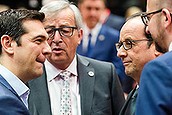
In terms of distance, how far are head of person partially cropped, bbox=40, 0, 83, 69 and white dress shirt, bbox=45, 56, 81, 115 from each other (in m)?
0.05

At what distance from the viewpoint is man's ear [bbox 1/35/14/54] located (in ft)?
11.6

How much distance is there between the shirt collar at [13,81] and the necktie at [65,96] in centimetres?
72

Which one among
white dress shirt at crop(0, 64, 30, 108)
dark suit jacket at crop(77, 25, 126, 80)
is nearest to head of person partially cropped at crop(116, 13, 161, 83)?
white dress shirt at crop(0, 64, 30, 108)

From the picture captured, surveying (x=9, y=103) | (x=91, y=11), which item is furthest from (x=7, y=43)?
(x=91, y=11)

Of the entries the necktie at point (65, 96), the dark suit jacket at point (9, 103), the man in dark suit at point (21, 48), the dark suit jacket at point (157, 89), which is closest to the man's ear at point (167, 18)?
the dark suit jacket at point (157, 89)

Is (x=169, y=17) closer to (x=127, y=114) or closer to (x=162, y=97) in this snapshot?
(x=162, y=97)

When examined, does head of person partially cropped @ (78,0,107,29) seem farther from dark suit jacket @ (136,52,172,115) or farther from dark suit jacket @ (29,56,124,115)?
dark suit jacket @ (136,52,172,115)

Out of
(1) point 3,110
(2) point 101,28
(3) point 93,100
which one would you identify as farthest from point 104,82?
(2) point 101,28

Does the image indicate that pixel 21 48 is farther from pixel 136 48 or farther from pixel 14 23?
pixel 136 48

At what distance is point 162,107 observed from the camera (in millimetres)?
2408

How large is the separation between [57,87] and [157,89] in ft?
6.32

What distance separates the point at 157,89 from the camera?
2432 millimetres

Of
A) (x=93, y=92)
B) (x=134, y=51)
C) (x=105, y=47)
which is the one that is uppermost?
(x=134, y=51)

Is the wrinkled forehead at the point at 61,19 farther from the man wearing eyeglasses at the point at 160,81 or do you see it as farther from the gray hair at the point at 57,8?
the man wearing eyeglasses at the point at 160,81
